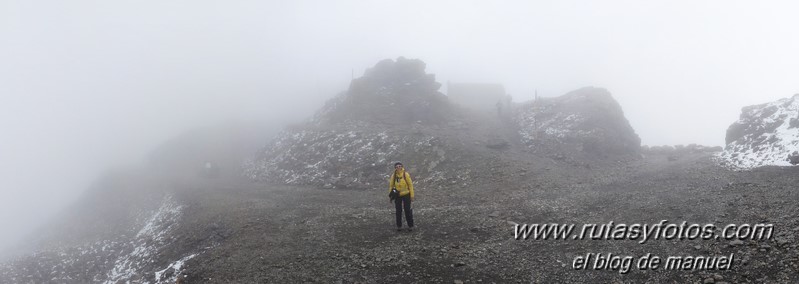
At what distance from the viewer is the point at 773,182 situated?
14.6 m

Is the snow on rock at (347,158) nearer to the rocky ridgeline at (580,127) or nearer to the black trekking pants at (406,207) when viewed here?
the rocky ridgeline at (580,127)

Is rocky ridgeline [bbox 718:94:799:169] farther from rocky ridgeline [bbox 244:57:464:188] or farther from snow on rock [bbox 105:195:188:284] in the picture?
snow on rock [bbox 105:195:188:284]

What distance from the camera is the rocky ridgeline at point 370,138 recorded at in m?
28.2

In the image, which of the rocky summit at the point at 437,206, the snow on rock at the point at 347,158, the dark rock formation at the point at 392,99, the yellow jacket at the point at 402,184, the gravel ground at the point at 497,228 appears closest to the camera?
the gravel ground at the point at 497,228

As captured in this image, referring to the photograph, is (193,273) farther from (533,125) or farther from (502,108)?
(502,108)

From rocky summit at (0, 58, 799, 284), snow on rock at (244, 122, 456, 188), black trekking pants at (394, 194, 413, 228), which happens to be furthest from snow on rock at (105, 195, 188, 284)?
black trekking pants at (394, 194, 413, 228)

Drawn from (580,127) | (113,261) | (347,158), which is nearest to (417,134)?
(347,158)

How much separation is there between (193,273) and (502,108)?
36835mm

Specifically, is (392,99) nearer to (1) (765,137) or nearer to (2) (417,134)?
(2) (417,134)

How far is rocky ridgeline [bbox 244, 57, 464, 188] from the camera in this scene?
2819 cm

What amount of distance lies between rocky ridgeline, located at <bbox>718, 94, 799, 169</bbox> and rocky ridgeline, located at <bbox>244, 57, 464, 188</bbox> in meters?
14.9

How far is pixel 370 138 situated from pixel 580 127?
1735cm

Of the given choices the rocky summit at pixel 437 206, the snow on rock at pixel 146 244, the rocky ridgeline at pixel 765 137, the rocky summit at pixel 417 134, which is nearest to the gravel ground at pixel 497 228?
the rocky summit at pixel 437 206

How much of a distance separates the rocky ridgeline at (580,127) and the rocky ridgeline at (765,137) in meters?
6.81
